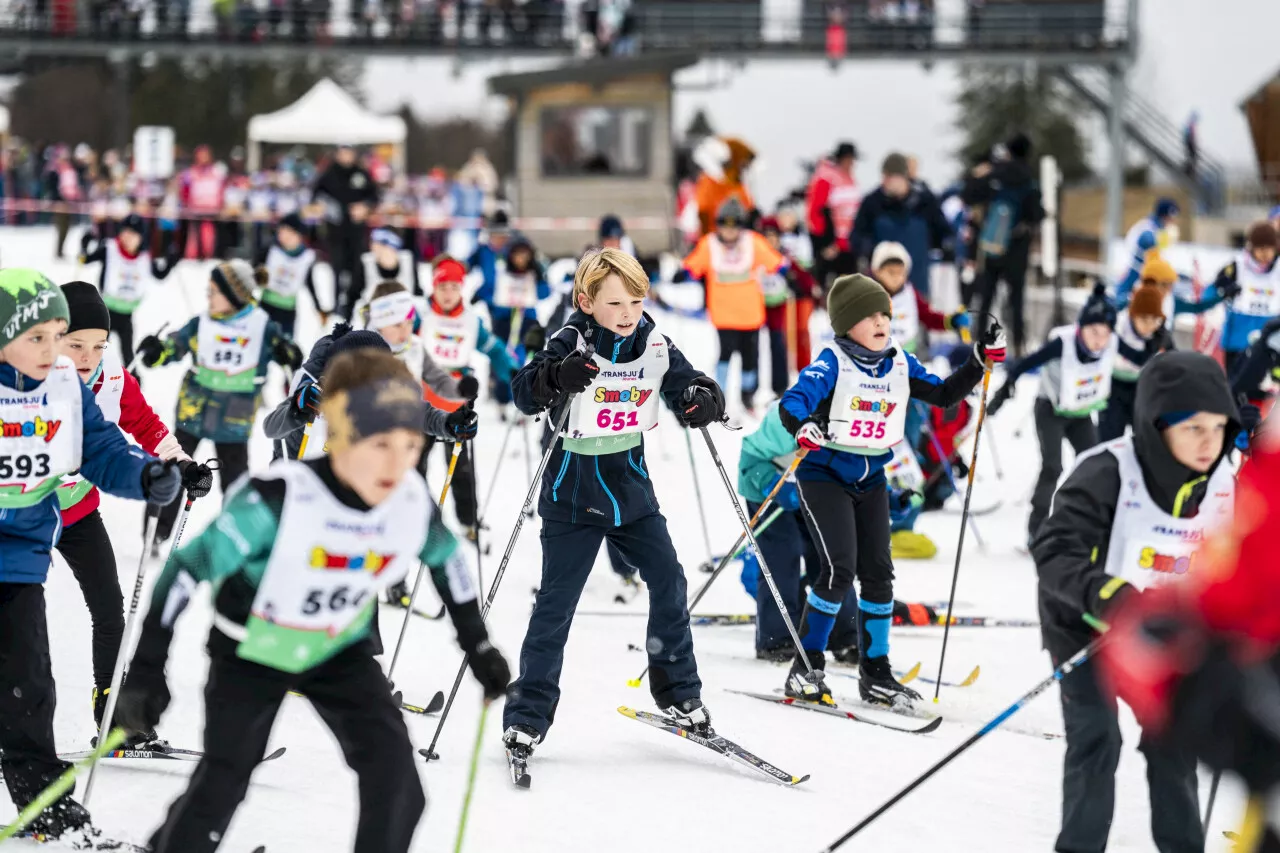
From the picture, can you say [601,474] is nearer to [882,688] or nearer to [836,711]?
[836,711]

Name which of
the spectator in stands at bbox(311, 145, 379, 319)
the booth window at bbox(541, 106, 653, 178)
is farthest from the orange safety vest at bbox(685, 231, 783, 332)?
the booth window at bbox(541, 106, 653, 178)

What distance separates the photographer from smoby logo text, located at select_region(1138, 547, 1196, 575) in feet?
12.2

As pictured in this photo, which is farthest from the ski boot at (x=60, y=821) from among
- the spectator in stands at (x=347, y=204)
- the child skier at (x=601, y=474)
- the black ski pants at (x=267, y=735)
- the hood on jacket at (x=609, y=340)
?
the spectator in stands at (x=347, y=204)

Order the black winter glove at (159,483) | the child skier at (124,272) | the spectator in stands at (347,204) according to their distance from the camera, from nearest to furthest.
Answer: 1. the black winter glove at (159,483)
2. the child skier at (124,272)
3. the spectator in stands at (347,204)

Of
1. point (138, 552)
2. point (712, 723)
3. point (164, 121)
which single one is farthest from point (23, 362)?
point (164, 121)

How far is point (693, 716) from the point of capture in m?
5.15

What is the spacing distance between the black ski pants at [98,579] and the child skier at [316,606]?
4.39ft

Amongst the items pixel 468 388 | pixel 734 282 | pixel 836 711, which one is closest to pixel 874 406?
pixel 836 711

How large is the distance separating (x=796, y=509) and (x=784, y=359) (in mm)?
6958

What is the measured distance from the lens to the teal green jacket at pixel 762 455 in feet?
20.6

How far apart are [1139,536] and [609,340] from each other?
1.91m

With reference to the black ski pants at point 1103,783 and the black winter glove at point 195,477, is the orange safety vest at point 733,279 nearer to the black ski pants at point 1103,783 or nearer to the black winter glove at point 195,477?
the black winter glove at point 195,477

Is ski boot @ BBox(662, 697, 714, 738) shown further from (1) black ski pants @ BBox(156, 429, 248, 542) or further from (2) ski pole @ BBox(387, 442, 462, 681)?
(1) black ski pants @ BBox(156, 429, 248, 542)

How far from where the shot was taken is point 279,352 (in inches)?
297
